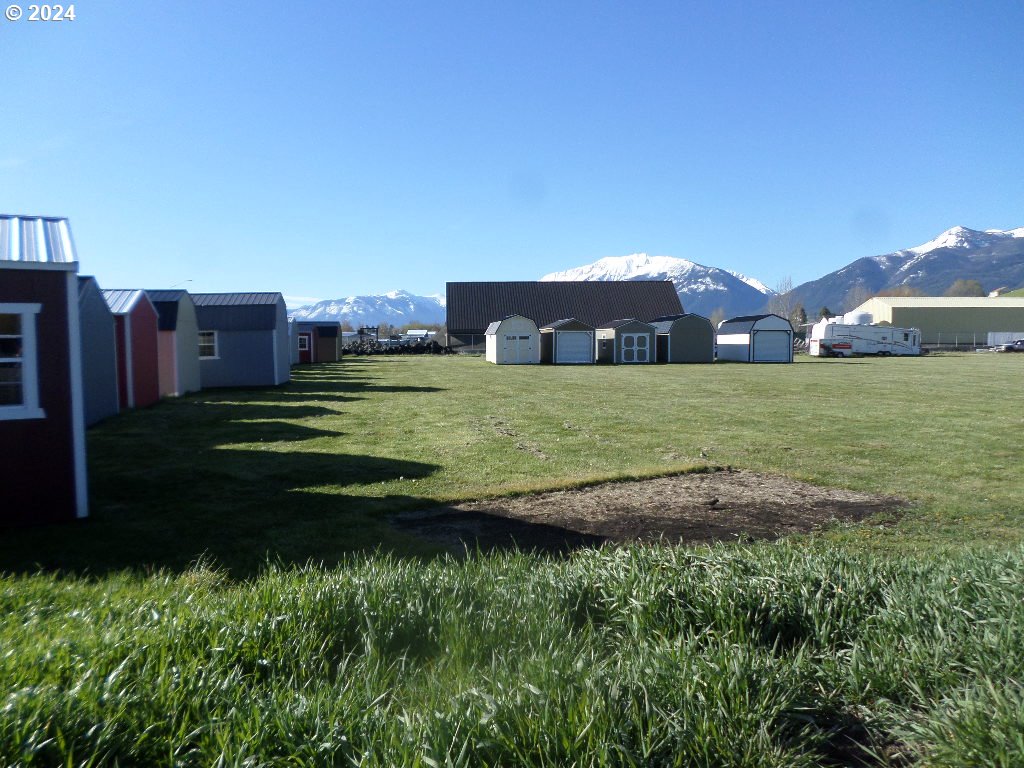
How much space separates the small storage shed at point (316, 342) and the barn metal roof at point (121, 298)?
80.0 ft

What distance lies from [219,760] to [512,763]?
1069 millimetres

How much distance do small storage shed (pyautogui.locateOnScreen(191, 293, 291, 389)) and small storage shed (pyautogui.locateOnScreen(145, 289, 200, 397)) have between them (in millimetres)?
1925

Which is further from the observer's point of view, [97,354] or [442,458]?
[97,354]

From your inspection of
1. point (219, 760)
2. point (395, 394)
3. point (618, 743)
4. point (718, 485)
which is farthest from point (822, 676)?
point (395, 394)

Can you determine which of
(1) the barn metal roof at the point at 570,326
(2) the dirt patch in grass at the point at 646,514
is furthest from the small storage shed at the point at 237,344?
(1) the barn metal roof at the point at 570,326

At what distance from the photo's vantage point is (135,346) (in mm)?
19969

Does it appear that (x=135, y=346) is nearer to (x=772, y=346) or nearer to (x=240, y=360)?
(x=240, y=360)

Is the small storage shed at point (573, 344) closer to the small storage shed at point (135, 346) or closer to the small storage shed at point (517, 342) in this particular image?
the small storage shed at point (517, 342)

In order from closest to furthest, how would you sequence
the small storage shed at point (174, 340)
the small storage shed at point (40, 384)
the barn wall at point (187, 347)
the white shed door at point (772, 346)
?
the small storage shed at point (40, 384) → the small storage shed at point (174, 340) → the barn wall at point (187, 347) → the white shed door at point (772, 346)

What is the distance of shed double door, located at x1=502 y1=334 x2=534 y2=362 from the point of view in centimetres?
4775

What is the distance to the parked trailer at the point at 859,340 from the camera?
60969 mm

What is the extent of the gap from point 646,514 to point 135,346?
16167 mm

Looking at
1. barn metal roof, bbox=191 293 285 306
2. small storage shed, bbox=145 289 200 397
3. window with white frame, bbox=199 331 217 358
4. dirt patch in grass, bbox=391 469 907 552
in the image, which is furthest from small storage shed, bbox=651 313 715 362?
dirt patch in grass, bbox=391 469 907 552

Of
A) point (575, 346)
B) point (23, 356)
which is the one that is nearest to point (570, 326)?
point (575, 346)
